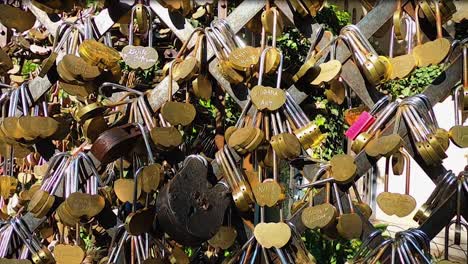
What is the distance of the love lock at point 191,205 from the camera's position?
100 cm

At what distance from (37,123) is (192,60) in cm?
39

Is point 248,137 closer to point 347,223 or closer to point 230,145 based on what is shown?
point 230,145

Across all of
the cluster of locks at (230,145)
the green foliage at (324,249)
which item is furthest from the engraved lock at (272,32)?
the green foliage at (324,249)

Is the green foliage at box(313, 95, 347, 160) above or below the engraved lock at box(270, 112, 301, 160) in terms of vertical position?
below

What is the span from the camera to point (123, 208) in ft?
4.16

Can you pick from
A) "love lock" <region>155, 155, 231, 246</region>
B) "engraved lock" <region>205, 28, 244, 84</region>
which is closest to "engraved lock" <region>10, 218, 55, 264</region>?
"love lock" <region>155, 155, 231, 246</region>

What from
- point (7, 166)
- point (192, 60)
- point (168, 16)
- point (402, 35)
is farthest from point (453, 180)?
point (7, 166)

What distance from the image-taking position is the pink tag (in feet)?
3.21

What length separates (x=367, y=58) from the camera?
0.98 meters

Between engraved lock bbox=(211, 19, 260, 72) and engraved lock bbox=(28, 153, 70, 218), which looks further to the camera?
engraved lock bbox=(28, 153, 70, 218)

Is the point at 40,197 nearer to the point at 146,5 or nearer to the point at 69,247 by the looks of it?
A: the point at 69,247

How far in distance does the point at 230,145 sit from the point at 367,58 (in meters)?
0.31

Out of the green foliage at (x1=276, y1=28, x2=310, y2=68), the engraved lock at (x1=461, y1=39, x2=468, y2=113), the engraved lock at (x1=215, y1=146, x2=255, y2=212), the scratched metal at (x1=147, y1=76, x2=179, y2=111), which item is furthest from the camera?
the green foliage at (x1=276, y1=28, x2=310, y2=68)

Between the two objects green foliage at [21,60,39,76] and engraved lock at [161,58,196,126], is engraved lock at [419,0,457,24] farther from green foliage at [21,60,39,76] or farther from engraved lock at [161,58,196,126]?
green foliage at [21,60,39,76]
